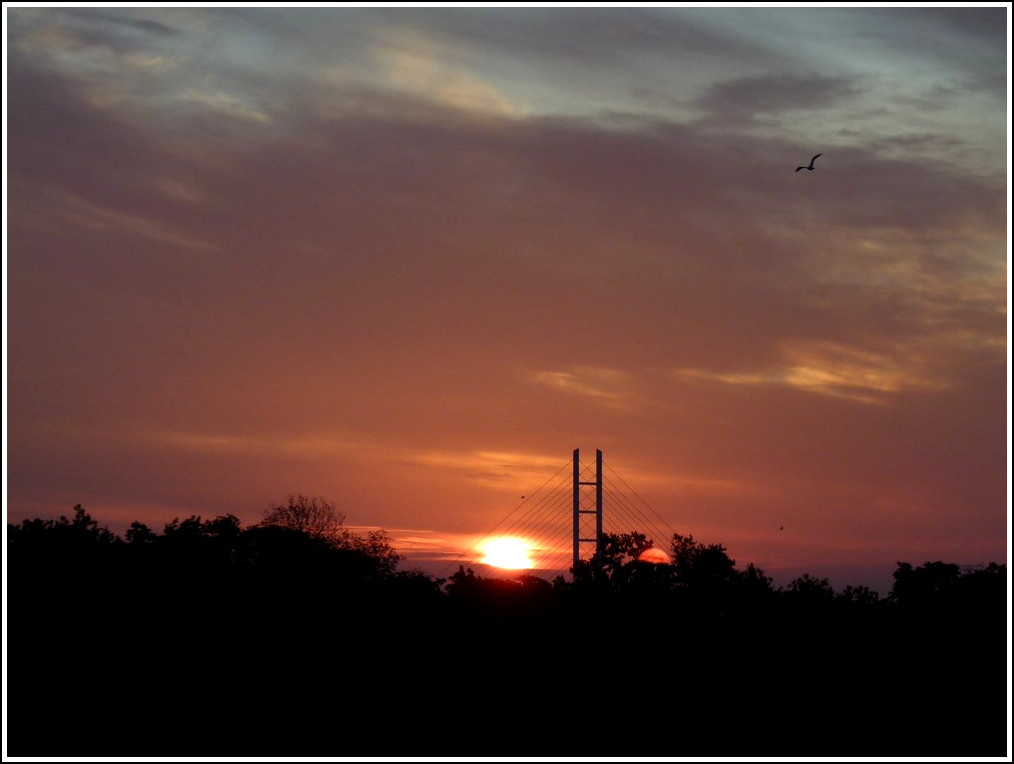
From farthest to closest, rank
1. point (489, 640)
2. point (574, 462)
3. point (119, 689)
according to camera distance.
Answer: point (574, 462) < point (489, 640) < point (119, 689)

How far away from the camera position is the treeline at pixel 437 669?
39656 mm

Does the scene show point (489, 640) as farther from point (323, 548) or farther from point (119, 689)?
point (323, 548)

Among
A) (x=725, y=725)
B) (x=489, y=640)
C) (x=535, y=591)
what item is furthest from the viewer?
(x=535, y=591)

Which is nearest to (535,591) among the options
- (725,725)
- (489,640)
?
(489,640)

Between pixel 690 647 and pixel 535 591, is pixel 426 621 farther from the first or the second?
pixel 690 647

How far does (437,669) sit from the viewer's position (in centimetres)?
4362

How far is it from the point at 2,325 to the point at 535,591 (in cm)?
2427

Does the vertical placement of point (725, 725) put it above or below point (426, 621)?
below

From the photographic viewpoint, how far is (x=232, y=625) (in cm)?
4362

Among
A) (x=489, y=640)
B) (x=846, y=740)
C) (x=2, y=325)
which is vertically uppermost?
(x=2, y=325)

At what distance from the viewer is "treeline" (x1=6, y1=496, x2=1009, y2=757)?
39.7 m

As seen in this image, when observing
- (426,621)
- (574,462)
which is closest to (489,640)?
(426,621)

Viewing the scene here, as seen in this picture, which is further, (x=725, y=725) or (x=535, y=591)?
(x=535, y=591)

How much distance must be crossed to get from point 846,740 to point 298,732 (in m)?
18.0
